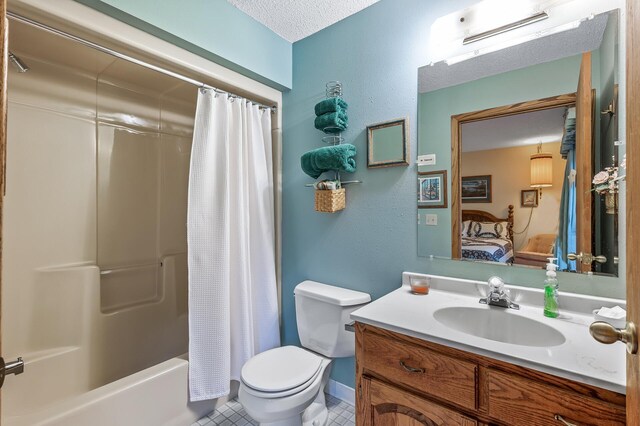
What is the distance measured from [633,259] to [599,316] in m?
0.58

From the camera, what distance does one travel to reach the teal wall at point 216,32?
137cm

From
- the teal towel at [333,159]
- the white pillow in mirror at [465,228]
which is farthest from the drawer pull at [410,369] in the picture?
the teal towel at [333,159]

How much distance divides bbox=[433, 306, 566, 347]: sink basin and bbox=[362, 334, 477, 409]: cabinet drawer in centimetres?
24

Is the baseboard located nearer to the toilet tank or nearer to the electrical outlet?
the toilet tank

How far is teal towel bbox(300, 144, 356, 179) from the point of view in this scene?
170cm

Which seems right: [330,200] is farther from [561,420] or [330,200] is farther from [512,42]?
[561,420]

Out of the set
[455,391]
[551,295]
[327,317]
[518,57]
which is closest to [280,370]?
[327,317]

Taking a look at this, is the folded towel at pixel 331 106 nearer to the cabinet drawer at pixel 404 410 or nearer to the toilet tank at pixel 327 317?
the toilet tank at pixel 327 317

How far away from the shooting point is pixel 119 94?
7.14 ft

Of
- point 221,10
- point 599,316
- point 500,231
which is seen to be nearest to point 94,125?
point 221,10

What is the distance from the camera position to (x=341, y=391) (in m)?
1.88

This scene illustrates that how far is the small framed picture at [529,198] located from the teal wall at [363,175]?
290 mm

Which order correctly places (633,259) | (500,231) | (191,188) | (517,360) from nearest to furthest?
1. (633,259)
2. (517,360)
3. (500,231)
4. (191,188)

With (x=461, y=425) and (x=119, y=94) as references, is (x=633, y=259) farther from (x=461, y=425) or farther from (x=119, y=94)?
(x=119, y=94)
